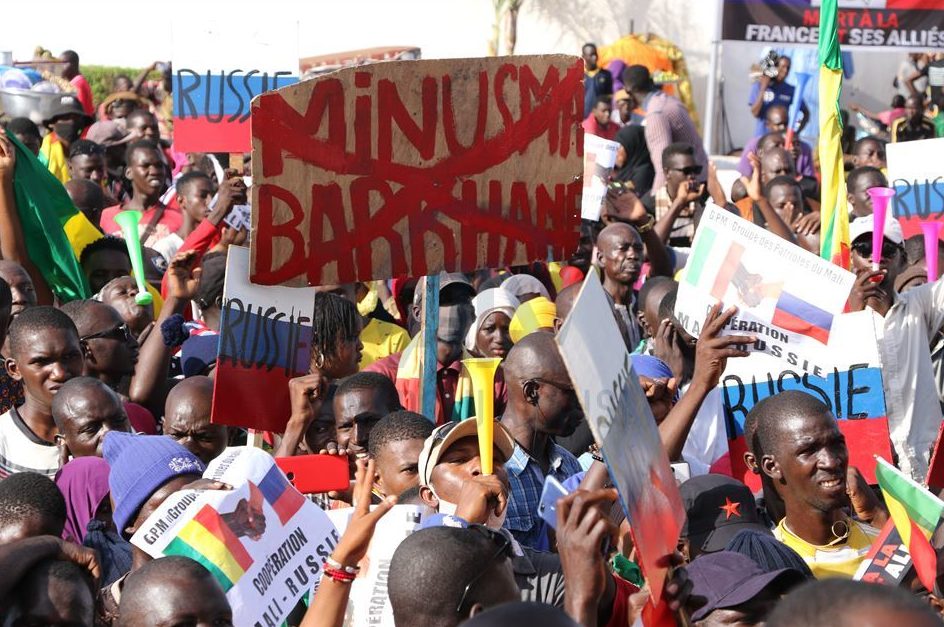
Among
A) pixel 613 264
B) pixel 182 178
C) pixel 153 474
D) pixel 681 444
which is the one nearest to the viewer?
pixel 153 474

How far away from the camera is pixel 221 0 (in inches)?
895

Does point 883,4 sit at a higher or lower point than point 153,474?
higher

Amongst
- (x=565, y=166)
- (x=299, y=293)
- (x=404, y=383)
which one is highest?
(x=565, y=166)

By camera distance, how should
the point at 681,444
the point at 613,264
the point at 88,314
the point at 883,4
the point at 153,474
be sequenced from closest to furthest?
the point at 153,474
the point at 681,444
the point at 88,314
the point at 613,264
the point at 883,4

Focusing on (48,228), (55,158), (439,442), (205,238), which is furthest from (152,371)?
(55,158)

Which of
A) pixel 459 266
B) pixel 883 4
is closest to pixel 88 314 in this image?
pixel 459 266

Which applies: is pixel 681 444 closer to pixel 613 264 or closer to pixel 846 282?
pixel 846 282

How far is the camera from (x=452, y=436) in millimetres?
4184

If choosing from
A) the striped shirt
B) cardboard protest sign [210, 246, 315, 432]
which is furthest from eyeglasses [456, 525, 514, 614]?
the striped shirt

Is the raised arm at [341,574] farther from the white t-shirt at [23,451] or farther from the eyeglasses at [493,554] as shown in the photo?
the white t-shirt at [23,451]

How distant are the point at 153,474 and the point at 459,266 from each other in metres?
1.41

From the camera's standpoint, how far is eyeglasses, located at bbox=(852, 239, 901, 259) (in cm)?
734

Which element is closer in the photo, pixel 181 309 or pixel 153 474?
pixel 153 474

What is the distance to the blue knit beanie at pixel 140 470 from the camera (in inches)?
166
